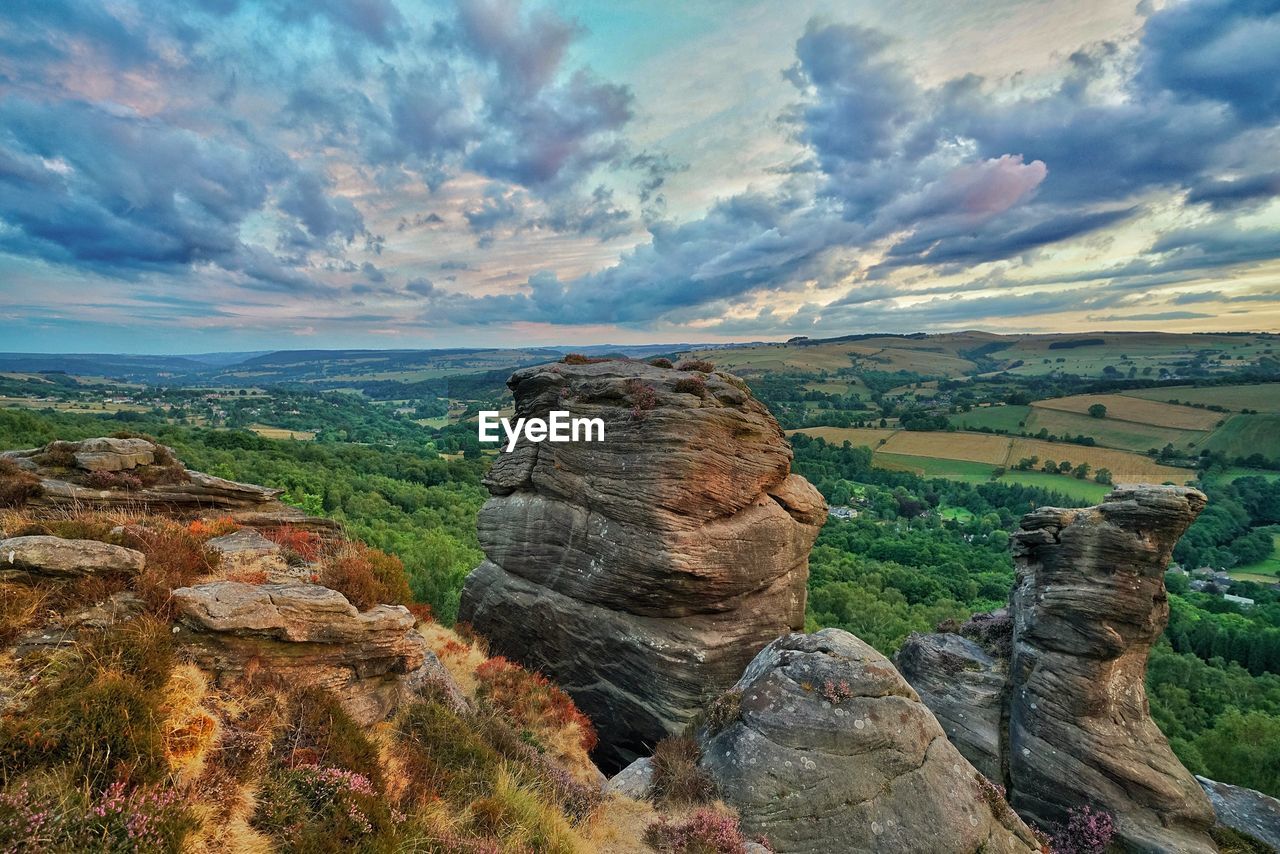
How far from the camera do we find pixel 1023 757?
57.3ft

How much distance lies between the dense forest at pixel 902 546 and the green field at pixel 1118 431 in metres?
20.1

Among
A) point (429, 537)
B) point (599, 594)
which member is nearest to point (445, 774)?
point (599, 594)

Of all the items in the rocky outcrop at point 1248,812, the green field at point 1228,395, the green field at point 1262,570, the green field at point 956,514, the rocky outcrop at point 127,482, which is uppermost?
the rocky outcrop at point 127,482

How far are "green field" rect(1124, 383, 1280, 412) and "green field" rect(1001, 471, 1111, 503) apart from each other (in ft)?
264

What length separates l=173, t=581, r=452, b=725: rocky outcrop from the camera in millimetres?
9141

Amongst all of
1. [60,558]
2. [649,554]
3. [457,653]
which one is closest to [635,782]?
[649,554]

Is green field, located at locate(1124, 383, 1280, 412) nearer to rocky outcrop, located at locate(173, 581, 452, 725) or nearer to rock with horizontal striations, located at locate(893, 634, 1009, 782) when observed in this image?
rock with horizontal striations, located at locate(893, 634, 1009, 782)

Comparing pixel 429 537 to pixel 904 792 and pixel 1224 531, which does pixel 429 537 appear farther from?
pixel 1224 531

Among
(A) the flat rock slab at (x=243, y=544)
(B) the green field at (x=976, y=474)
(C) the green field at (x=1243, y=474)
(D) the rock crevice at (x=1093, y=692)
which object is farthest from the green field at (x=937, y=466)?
(A) the flat rock slab at (x=243, y=544)

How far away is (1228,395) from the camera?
525 feet

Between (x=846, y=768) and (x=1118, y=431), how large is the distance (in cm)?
16835

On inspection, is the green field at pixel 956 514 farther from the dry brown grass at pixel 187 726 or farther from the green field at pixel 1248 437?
the dry brown grass at pixel 187 726

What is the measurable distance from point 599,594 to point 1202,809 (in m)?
18.7

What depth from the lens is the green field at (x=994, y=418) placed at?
15541cm
